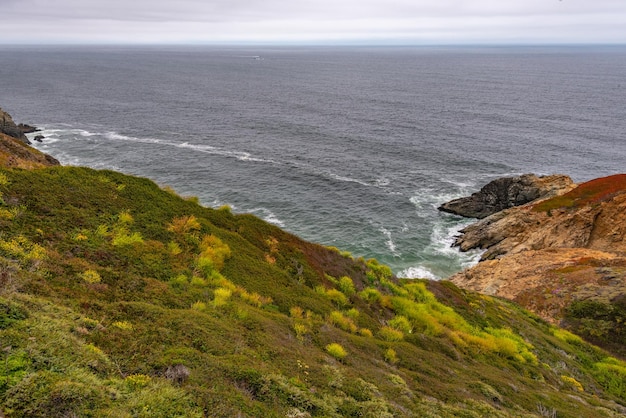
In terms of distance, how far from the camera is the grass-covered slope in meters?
8.00

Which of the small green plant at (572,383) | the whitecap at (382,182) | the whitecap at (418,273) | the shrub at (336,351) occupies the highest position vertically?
the shrub at (336,351)

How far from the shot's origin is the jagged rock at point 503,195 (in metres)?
65.0

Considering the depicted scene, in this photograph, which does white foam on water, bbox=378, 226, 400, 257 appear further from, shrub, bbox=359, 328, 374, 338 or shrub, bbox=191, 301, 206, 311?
shrub, bbox=191, 301, 206, 311

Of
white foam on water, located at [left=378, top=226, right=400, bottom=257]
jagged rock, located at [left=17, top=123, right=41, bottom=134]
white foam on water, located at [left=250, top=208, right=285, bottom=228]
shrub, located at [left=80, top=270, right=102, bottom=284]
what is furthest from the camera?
jagged rock, located at [left=17, top=123, right=41, bottom=134]

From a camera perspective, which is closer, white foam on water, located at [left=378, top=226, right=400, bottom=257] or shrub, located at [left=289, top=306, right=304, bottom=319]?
shrub, located at [left=289, top=306, right=304, bottom=319]

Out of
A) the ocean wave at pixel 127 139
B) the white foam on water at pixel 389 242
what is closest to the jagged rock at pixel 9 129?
the ocean wave at pixel 127 139

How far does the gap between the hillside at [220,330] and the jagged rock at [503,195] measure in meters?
43.3

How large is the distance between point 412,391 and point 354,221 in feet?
161

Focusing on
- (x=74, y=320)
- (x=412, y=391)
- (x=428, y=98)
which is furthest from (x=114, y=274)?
(x=428, y=98)

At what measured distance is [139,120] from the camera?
116m

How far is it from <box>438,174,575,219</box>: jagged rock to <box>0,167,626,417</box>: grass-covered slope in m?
43.7

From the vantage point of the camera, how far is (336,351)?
12906 mm

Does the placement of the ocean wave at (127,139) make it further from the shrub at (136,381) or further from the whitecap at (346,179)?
the shrub at (136,381)

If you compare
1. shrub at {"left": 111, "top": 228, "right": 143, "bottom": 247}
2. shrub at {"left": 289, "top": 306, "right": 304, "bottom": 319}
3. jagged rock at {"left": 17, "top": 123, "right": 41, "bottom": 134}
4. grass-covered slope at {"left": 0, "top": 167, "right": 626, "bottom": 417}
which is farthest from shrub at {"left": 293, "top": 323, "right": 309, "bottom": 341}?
jagged rock at {"left": 17, "top": 123, "right": 41, "bottom": 134}
